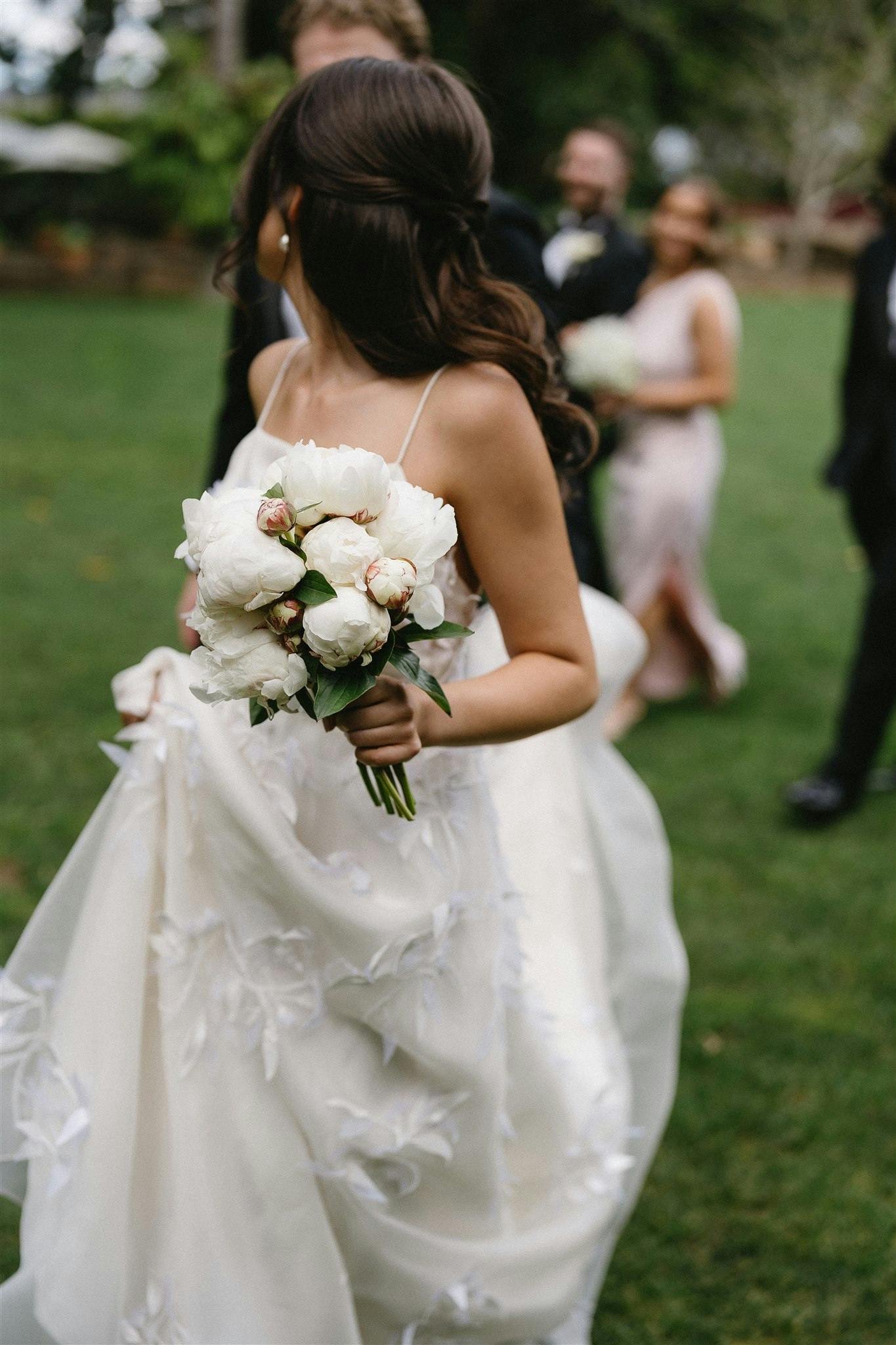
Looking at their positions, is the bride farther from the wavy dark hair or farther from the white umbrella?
the white umbrella

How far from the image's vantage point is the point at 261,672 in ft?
5.63

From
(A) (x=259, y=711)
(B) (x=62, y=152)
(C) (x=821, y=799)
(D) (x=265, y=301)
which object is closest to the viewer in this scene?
(A) (x=259, y=711)

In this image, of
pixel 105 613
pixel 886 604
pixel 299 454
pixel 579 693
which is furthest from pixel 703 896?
pixel 105 613

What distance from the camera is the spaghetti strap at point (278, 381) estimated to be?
2.37 metres

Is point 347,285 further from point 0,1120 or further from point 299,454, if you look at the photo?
point 0,1120

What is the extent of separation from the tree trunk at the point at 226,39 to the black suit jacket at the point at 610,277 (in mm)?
16592

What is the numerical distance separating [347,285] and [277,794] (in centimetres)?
80

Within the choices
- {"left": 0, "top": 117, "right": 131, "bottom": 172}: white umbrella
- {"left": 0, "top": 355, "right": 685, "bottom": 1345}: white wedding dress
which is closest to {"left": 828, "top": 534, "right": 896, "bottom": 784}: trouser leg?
{"left": 0, "top": 355, "right": 685, "bottom": 1345}: white wedding dress

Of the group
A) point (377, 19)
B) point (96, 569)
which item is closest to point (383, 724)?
point (377, 19)

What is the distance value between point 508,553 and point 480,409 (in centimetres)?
22

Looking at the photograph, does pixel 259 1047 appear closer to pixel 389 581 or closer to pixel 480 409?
pixel 389 581

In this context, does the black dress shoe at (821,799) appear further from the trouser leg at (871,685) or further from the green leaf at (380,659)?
the green leaf at (380,659)

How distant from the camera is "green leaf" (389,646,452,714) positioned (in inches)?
71.4

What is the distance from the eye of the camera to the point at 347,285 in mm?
2094
